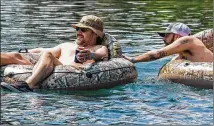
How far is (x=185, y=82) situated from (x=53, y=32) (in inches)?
341

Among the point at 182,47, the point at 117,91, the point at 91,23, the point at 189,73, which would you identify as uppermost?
the point at 91,23

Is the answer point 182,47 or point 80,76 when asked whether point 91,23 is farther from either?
point 182,47

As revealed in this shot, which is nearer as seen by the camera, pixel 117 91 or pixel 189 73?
pixel 117 91

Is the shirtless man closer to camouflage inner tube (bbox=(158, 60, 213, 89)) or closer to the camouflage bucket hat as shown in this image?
camouflage inner tube (bbox=(158, 60, 213, 89))

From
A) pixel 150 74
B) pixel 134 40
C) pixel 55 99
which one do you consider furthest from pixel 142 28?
pixel 55 99

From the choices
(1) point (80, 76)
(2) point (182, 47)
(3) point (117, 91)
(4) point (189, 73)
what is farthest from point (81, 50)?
(4) point (189, 73)

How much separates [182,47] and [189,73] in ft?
1.60

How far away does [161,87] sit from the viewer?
40.0 ft

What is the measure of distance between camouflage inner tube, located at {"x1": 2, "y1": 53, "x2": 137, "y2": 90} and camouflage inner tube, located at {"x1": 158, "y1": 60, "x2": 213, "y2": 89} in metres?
0.80

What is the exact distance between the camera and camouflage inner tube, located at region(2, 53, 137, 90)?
39.0 feet

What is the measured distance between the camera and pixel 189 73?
12438 millimetres

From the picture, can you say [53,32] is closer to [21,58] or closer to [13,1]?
[21,58]

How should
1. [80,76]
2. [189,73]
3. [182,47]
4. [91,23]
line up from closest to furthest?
1. [80,76]
2. [189,73]
3. [182,47]
4. [91,23]

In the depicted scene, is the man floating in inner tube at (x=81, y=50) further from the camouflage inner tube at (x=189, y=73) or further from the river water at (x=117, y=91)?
the camouflage inner tube at (x=189, y=73)
